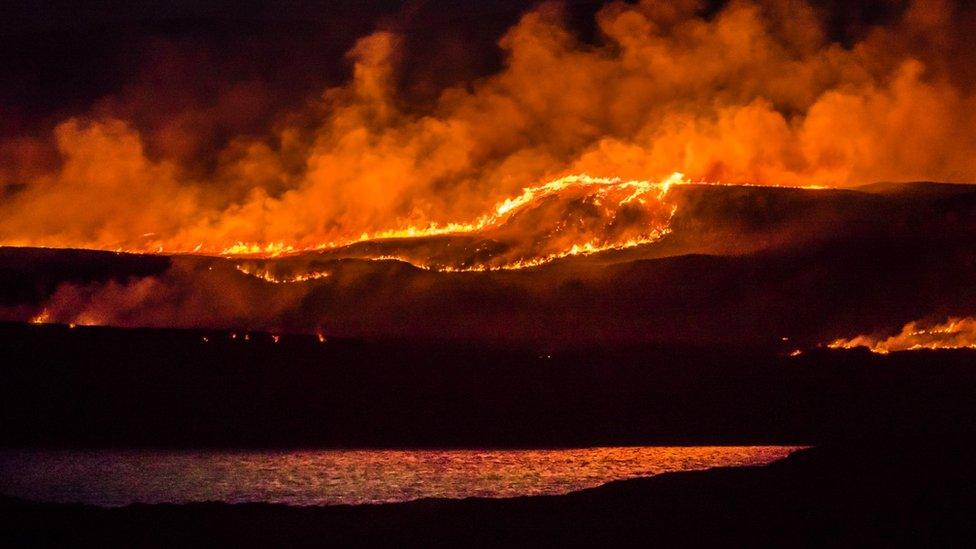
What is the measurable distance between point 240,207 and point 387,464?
5.36m

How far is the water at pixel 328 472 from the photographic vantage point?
12.0 metres

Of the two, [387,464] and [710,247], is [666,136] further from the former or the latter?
[387,464]

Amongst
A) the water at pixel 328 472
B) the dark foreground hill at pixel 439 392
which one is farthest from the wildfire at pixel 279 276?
the water at pixel 328 472

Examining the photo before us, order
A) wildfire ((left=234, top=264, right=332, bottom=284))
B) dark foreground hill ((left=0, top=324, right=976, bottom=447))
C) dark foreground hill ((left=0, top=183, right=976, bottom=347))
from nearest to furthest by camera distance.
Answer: dark foreground hill ((left=0, top=324, right=976, bottom=447)) < dark foreground hill ((left=0, top=183, right=976, bottom=347)) < wildfire ((left=234, top=264, right=332, bottom=284))

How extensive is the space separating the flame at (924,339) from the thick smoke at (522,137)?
2.22 m

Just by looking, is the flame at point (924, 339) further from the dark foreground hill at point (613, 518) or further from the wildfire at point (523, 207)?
the dark foreground hill at point (613, 518)

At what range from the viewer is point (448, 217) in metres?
17.7

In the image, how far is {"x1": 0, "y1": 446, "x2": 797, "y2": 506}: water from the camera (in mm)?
12016

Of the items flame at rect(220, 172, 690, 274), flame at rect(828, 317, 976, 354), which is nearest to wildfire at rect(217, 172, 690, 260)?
flame at rect(220, 172, 690, 274)

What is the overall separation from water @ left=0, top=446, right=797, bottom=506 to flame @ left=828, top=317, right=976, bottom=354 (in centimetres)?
278

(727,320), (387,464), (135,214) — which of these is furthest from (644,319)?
(135,214)

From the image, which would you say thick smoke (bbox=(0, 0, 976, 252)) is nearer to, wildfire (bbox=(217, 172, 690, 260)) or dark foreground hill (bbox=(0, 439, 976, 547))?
wildfire (bbox=(217, 172, 690, 260))

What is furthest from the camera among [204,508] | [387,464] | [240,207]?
[240,207]

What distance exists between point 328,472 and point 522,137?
20.9 ft
